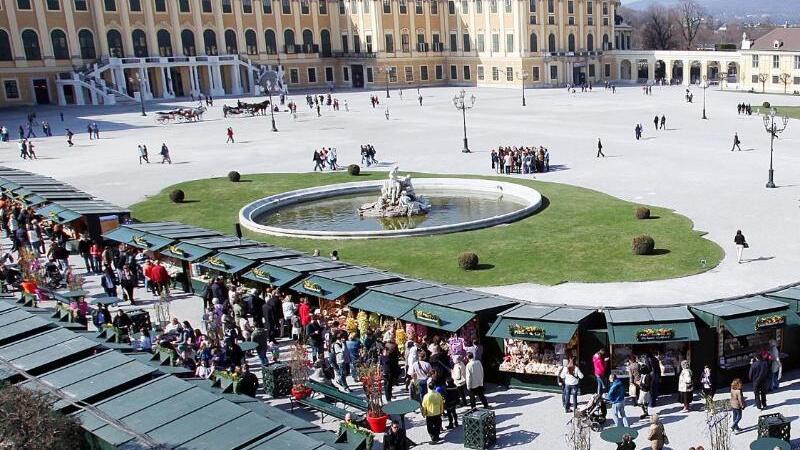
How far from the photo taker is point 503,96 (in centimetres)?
8756

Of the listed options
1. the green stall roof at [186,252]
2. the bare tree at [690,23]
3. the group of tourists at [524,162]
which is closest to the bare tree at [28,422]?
the green stall roof at [186,252]

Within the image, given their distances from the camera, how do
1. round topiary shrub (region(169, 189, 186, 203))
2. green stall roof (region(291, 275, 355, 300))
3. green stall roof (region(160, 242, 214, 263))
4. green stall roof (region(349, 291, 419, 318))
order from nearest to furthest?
1. green stall roof (region(349, 291, 419, 318))
2. green stall roof (region(291, 275, 355, 300))
3. green stall roof (region(160, 242, 214, 263))
4. round topiary shrub (region(169, 189, 186, 203))

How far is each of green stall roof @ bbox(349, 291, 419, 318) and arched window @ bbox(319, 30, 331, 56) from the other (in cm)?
9082

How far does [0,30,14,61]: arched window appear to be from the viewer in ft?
273

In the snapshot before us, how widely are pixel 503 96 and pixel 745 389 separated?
7312 centimetres

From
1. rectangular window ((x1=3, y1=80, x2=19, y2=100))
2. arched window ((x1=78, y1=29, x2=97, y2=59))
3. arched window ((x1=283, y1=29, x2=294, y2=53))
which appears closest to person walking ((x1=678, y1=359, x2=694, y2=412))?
rectangular window ((x1=3, y1=80, x2=19, y2=100))

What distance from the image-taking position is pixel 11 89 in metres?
84.3

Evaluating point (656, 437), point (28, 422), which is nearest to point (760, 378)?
point (656, 437)

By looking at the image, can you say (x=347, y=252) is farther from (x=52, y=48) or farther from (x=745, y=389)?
(x=52, y=48)

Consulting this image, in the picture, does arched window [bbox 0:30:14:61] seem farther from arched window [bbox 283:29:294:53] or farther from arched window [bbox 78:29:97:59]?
arched window [bbox 283:29:294:53]

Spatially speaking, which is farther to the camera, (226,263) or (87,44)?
(87,44)

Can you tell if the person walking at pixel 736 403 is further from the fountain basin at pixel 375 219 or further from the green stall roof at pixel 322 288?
the fountain basin at pixel 375 219

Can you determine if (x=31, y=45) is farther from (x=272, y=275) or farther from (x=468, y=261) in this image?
(x=272, y=275)

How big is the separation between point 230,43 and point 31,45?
23.3 meters
